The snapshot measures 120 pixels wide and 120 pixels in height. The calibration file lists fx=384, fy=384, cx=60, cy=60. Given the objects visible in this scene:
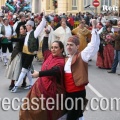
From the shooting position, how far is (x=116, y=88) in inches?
384

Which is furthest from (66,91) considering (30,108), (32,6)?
(32,6)

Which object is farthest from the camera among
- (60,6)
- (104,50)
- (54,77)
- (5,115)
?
(60,6)

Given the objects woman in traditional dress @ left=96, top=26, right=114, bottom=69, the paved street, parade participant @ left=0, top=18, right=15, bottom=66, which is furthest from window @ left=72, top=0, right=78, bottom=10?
woman in traditional dress @ left=96, top=26, right=114, bottom=69

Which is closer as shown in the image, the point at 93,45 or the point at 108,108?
the point at 93,45

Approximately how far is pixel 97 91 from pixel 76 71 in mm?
4338

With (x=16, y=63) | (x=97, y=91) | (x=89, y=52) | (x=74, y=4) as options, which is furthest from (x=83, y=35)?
(x=74, y=4)

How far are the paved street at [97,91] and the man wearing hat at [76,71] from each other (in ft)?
6.27

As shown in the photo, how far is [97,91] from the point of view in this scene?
935cm

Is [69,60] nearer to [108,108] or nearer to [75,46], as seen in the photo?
[75,46]

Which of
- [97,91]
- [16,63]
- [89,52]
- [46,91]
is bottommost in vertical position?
[97,91]

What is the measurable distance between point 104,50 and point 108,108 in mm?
5614

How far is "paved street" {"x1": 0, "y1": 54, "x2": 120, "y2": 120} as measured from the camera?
23.4 feet

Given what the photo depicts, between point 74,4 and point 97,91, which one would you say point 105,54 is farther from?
point 74,4

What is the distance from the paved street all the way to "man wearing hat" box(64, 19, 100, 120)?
1911mm
